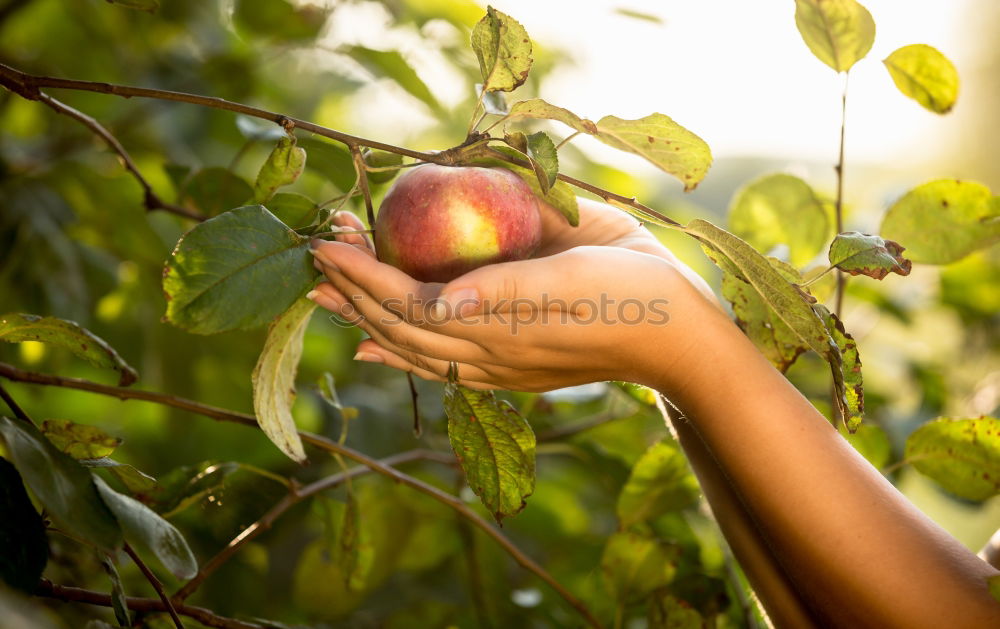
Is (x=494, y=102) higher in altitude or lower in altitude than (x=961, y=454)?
→ higher

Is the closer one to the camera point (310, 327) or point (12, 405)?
point (12, 405)

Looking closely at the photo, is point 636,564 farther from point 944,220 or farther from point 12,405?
point 12,405

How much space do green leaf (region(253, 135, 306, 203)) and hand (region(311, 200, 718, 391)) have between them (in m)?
0.07

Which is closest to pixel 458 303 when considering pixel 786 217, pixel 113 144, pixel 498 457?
pixel 498 457

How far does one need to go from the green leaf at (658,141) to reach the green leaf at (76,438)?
38cm

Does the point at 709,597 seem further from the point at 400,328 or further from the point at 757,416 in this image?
the point at 400,328

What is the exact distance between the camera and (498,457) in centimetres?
62

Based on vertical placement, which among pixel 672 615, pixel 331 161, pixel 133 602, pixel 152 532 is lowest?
pixel 672 615

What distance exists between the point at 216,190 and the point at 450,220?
1.08 ft

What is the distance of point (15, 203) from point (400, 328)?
2.50 feet

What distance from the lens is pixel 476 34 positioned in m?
0.59

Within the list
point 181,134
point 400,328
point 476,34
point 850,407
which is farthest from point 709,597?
point 181,134

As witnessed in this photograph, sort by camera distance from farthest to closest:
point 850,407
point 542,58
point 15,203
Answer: point 542,58, point 15,203, point 850,407

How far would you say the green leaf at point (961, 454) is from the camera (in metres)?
0.78
